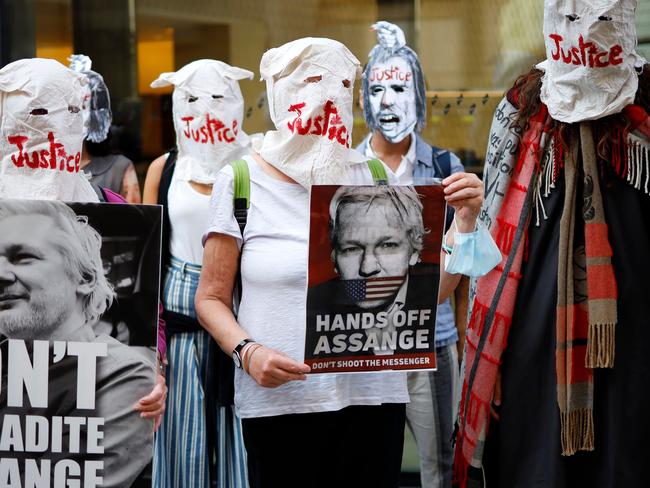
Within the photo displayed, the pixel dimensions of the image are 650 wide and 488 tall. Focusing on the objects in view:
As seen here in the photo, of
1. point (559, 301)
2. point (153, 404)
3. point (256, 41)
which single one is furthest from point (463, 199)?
point (256, 41)

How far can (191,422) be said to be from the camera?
14.3 ft

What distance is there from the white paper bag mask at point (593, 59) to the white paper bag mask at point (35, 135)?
4.65 feet

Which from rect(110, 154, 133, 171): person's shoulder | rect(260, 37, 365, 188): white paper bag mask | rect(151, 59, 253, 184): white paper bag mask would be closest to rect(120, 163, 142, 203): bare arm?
rect(110, 154, 133, 171): person's shoulder

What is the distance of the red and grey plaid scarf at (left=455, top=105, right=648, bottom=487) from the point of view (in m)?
2.87

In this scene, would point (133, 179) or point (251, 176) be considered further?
point (133, 179)

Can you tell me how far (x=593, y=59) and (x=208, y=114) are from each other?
2223 mm

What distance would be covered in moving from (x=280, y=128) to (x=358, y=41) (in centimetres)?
316

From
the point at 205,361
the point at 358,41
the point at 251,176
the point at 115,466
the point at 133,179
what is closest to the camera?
the point at 115,466

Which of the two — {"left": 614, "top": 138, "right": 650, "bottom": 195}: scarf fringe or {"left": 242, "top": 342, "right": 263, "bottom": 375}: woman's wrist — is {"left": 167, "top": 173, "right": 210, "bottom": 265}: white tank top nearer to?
{"left": 242, "top": 342, "right": 263, "bottom": 375}: woman's wrist

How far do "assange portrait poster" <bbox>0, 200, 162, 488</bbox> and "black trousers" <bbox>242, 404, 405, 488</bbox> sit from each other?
34cm

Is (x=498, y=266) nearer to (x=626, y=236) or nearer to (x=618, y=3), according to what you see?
(x=626, y=236)

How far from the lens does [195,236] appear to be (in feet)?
14.3

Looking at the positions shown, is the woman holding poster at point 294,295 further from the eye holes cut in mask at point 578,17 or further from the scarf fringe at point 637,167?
the eye holes cut in mask at point 578,17

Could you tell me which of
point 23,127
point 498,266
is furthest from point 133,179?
point 498,266
